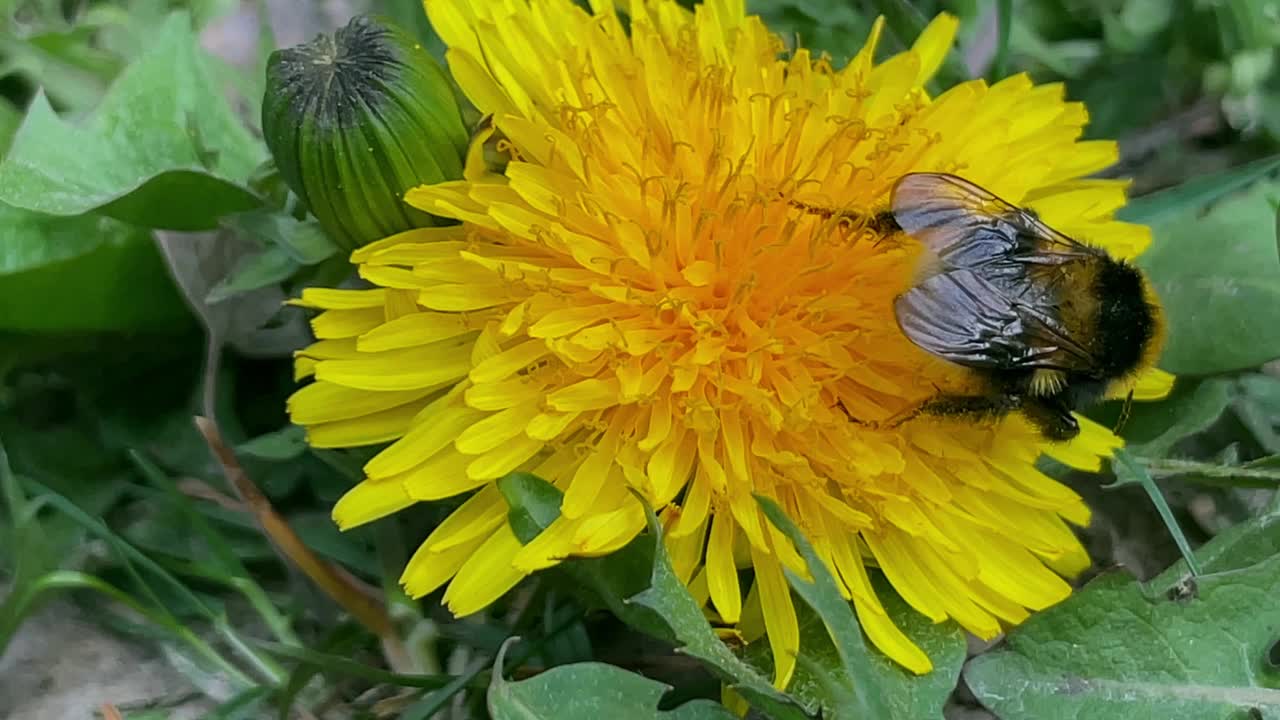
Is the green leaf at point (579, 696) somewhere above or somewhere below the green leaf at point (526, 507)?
below

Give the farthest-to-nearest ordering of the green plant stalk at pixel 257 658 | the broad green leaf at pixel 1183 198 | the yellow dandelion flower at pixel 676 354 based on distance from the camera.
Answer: the broad green leaf at pixel 1183 198 < the green plant stalk at pixel 257 658 < the yellow dandelion flower at pixel 676 354

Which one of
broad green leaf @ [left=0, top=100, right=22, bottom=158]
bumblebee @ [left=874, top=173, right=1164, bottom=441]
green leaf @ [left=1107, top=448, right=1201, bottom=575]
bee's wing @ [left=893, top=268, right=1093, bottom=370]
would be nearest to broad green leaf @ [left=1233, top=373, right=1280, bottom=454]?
green leaf @ [left=1107, top=448, right=1201, bottom=575]

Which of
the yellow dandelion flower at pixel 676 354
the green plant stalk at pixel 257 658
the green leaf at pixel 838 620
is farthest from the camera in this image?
the green plant stalk at pixel 257 658

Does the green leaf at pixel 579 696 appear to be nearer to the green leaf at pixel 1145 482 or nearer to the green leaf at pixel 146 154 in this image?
the green leaf at pixel 1145 482

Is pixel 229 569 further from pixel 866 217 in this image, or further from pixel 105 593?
pixel 866 217

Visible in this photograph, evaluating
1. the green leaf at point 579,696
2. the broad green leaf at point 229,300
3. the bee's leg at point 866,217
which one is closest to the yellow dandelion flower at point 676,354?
the bee's leg at point 866,217

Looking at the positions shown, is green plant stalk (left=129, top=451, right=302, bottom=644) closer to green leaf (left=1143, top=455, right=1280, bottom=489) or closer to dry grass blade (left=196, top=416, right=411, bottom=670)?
dry grass blade (left=196, top=416, right=411, bottom=670)

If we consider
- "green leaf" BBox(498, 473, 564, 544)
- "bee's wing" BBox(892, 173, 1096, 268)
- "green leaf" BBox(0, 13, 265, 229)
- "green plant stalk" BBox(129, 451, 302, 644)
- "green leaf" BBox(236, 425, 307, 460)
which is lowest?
"green plant stalk" BBox(129, 451, 302, 644)

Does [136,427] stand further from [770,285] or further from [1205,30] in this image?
[1205,30]
